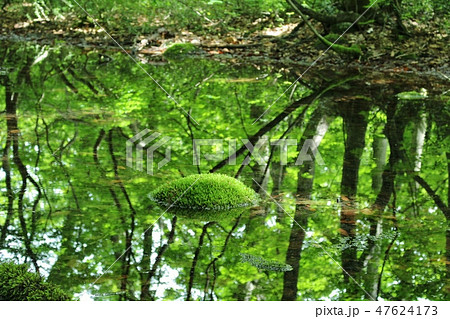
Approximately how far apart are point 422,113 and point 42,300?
273 inches

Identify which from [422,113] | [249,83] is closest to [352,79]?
[249,83]

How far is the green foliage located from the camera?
11.5ft

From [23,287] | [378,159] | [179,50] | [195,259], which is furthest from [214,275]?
[179,50]

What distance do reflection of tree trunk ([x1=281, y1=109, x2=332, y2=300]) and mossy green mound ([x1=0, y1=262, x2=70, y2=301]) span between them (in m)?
1.19

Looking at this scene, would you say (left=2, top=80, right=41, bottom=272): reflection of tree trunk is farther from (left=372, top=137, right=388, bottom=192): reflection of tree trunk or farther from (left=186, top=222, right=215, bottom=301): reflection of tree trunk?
(left=372, top=137, right=388, bottom=192): reflection of tree trunk

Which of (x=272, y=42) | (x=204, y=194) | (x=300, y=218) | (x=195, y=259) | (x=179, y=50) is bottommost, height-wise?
(x=195, y=259)

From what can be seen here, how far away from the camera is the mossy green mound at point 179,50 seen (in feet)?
49.5

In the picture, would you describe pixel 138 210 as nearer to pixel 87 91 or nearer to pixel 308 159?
pixel 308 159

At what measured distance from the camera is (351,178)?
5.46m

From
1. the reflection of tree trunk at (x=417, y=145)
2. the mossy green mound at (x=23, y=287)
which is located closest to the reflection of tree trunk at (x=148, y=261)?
the mossy green mound at (x=23, y=287)

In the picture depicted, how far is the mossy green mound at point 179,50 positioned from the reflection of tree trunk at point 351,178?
7.09 metres

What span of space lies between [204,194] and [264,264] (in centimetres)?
115

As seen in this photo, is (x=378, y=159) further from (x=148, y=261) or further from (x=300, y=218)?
(x=148, y=261)

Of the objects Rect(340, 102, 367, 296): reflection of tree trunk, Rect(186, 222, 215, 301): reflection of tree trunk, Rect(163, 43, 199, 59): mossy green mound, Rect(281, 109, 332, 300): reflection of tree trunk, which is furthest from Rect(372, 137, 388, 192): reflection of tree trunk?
Rect(163, 43, 199, 59): mossy green mound
